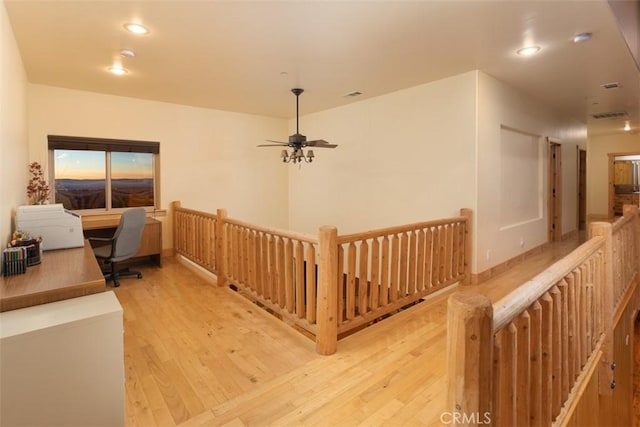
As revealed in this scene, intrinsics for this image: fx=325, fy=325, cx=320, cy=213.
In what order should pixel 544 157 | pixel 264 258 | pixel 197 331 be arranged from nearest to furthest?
pixel 197 331 < pixel 264 258 < pixel 544 157

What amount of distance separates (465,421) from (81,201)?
5.73 meters

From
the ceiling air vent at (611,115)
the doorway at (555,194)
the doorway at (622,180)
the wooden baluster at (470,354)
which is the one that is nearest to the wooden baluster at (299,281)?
the wooden baluster at (470,354)

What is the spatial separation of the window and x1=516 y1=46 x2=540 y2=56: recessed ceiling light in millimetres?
5226

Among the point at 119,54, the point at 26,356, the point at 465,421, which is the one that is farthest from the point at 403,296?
the point at 119,54

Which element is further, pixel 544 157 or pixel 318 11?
pixel 544 157

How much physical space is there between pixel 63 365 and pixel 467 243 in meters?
4.00

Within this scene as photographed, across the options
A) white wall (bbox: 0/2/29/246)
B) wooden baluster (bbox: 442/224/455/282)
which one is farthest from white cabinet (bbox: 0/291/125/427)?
wooden baluster (bbox: 442/224/455/282)

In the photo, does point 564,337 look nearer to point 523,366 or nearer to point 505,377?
point 523,366

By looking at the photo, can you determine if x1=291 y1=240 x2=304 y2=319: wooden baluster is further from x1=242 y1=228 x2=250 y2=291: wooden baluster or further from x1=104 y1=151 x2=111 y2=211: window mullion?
x1=104 y1=151 x2=111 y2=211: window mullion

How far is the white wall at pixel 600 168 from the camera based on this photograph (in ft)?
30.9

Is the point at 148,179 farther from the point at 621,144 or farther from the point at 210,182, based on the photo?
the point at 621,144

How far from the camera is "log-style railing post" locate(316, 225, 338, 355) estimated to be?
2.48m

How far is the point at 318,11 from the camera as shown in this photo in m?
2.61

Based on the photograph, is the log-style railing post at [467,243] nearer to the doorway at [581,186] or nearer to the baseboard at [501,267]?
the baseboard at [501,267]
